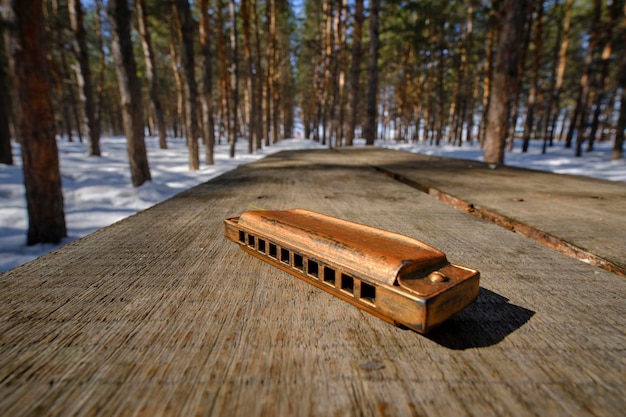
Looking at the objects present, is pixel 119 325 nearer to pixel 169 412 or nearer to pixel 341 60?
pixel 169 412

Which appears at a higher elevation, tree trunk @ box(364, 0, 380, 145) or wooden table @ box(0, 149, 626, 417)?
tree trunk @ box(364, 0, 380, 145)

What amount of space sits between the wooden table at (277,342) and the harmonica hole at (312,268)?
6 cm

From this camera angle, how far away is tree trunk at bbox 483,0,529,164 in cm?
607

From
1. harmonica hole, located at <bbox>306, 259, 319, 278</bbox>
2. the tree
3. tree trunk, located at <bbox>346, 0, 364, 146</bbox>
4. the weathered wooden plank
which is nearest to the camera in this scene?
harmonica hole, located at <bbox>306, 259, 319, 278</bbox>

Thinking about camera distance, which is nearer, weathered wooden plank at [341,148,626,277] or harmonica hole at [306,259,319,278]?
harmonica hole at [306,259,319,278]

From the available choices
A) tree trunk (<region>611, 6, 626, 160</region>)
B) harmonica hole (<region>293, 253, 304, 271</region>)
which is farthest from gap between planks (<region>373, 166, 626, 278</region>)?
tree trunk (<region>611, 6, 626, 160</region>)

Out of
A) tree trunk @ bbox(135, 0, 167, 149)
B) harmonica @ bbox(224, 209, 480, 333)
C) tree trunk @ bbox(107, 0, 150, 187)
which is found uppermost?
tree trunk @ bbox(135, 0, 167, 149)

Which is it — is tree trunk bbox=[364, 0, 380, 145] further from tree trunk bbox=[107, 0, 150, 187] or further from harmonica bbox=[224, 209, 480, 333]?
harmonica bbox=[224, 209, 480, 333]

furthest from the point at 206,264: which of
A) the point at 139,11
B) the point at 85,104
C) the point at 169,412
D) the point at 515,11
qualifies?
the point at 139,11

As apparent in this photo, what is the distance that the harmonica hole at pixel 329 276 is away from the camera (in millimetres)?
717

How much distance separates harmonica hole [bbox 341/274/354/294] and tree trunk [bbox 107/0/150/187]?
25.6 ft

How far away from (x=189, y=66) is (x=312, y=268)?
36.4 feet

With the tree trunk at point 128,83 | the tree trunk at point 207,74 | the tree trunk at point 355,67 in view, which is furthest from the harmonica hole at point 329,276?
the tree trunk at point 207,74

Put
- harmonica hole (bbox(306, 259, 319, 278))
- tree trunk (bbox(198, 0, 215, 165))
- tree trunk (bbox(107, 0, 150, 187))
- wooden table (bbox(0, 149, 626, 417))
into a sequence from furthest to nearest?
tree trunk (bbox(198, 0, 215, 165))
tree trunk (bbox(107, 0, 150, 187))
harmonica hole (bbox(306, 259, 319, 278))
wooden table (bbox(0, 149, 626, 417))
